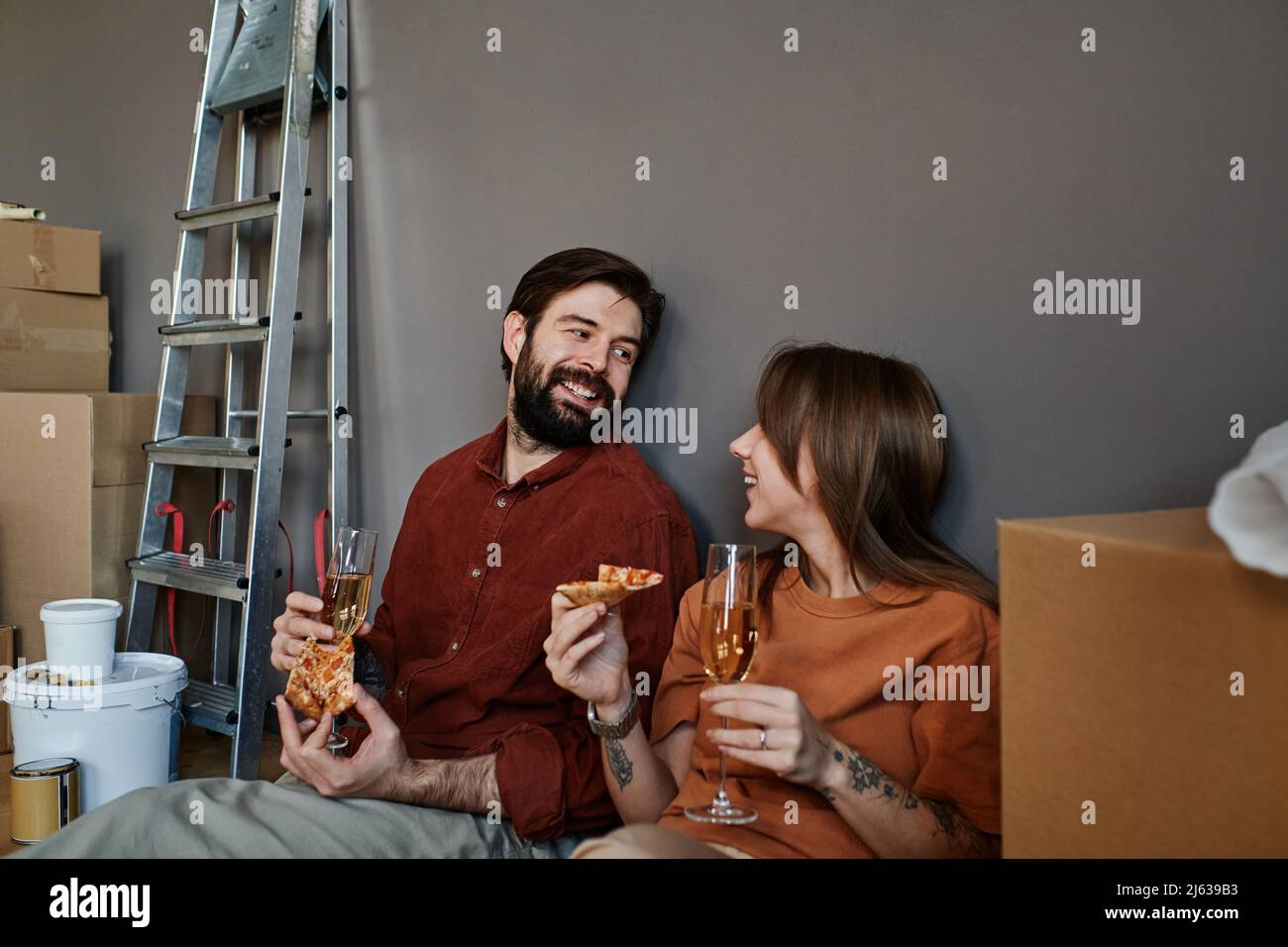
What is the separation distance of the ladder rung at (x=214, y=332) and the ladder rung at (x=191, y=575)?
22.1 inches

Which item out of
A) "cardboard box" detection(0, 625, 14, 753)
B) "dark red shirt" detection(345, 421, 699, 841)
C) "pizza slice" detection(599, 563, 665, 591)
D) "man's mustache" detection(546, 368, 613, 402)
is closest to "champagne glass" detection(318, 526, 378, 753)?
"dark red shirt" detection(345, 421, 699, 841)

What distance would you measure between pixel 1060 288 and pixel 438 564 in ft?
3.84

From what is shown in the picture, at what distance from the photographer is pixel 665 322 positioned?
1.94 meters

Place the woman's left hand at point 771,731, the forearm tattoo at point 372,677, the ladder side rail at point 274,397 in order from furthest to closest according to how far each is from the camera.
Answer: the ladder side rail at point 274,397
the forearm tattoo at point 372,677
the woman's left hand at point 771,731

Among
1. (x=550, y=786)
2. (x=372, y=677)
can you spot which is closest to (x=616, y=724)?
(x=550, y=786)

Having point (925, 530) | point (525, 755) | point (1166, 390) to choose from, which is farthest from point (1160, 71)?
point (525, 755)

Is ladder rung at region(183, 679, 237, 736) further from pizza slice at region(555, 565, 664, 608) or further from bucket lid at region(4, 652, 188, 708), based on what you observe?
pizza slice at region(555, 565, 664, 608)

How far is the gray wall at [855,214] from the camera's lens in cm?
128

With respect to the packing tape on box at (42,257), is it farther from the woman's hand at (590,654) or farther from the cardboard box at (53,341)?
the woman's hand at (590,654)

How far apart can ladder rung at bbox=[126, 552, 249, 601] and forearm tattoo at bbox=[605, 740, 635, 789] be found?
1.30 meters

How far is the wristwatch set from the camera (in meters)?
1.40

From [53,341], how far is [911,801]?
2.80 metres

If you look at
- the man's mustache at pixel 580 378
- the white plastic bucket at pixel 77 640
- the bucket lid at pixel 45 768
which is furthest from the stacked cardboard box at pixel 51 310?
the man's mustache at pixel 580 378

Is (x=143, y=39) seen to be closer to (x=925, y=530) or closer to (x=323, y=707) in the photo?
(x=323, y=707)
